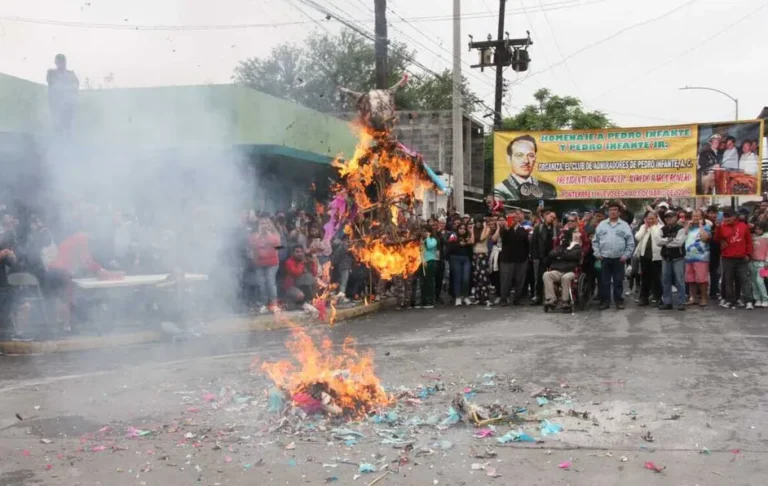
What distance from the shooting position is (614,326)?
10336 millimetres

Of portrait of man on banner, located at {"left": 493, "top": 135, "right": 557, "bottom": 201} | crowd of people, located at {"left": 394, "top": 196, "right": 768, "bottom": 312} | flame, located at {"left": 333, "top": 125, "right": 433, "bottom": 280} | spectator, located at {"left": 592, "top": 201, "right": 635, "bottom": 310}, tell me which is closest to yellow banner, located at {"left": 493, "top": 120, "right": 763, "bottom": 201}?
portrait of man on banner, located at {"left": 493, "top": 135, "right": 557, "bottom": 201}

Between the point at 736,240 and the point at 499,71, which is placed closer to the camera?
the point at 736,240

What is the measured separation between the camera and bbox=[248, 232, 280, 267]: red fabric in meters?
10.6

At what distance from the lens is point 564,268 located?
12.2 m

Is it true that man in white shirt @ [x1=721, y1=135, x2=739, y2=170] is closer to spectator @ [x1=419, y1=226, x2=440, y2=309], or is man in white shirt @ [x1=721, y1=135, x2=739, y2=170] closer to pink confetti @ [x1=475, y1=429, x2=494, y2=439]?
spectator @ [x1=419, y1=226, x2=440, y2=309]

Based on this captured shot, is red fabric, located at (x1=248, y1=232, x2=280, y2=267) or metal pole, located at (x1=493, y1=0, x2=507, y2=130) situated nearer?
red fabric, located at (x1=248, y1=232, x2=280, y2=267)

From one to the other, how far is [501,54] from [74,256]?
19326 mm

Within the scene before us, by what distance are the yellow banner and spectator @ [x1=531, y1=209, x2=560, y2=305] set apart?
383 cm

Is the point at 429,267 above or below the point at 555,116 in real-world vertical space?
below

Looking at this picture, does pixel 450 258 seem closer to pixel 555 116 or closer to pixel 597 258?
pixel 597 258

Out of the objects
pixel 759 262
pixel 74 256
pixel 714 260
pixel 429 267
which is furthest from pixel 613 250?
pixel 74 256

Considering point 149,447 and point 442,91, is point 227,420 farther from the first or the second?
point 442,91

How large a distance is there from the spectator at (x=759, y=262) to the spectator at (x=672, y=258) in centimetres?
115

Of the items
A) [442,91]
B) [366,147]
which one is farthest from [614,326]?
[442,91]
